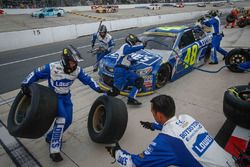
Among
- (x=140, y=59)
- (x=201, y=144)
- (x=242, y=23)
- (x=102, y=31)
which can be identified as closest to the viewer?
(x=201, y=144)

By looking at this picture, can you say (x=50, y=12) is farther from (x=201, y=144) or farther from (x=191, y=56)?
(x=201, y=144)

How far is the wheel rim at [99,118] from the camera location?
4133mm

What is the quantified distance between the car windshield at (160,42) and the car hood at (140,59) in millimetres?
482

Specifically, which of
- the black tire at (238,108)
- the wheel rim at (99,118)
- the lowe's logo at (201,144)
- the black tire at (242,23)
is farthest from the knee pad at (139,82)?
the black tire at (242,23)

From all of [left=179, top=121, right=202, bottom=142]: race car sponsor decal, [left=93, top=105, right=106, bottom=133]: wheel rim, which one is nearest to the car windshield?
[left=93, top=105, right=106, bottom=133]: wheel rim

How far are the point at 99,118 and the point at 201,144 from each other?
2.42 metres

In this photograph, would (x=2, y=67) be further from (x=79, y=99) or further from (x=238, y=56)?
(x=238, y=56)

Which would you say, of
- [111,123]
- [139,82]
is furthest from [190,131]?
[139,82]

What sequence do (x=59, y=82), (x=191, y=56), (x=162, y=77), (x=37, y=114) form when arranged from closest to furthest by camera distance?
(x=37, y=114)
(x=59, y=82)
(x=162, y=77)
(x=191, y=56)

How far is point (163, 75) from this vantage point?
6.18 metres

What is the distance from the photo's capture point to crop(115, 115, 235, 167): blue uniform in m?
2.05

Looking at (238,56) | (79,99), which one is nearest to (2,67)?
(79,99)

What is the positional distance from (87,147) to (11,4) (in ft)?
106

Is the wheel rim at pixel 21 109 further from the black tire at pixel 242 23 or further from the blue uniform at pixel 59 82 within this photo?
the black tire at pixel 242 23
